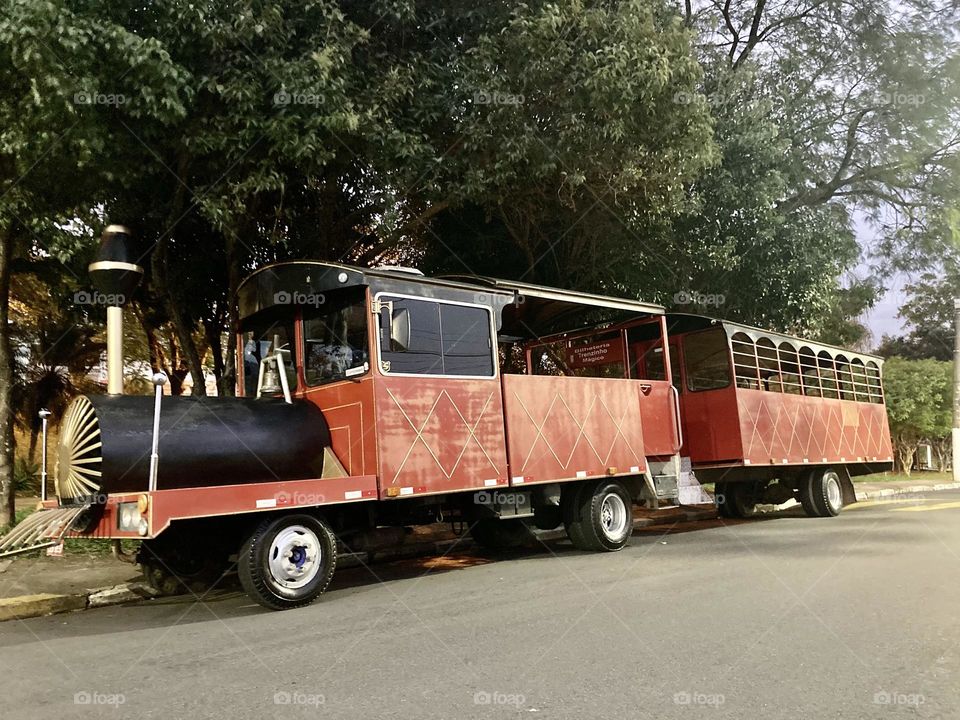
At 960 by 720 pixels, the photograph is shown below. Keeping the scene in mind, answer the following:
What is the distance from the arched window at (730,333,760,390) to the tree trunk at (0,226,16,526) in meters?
9.66

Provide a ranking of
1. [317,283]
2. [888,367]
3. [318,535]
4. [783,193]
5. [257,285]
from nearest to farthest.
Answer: [318,535] < [317,283] < [257,285] < [783,193] < [888,367]

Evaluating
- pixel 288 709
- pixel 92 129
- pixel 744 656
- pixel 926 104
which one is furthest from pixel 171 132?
pixel 926 104

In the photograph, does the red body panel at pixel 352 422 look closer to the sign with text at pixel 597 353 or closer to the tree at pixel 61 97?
the tree at pixel 61 97

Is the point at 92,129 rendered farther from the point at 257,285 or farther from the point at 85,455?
the point at 85,455

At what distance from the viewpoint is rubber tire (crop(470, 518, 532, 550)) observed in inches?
420

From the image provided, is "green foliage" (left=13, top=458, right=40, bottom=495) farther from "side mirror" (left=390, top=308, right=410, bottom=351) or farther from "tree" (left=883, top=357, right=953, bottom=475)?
"tree" (left=883, top=357, right=953, bottom=475)

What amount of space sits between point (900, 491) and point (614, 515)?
13.5 metres

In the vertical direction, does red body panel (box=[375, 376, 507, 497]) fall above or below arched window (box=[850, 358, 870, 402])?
below

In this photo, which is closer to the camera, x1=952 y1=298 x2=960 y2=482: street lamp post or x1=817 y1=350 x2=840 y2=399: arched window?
x1=817 y1=350 x2=840 y2=399: arched window

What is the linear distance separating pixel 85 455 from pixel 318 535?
6.29ft

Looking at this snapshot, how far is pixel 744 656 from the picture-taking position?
15.9 feet

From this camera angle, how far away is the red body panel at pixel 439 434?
7562 millimetres

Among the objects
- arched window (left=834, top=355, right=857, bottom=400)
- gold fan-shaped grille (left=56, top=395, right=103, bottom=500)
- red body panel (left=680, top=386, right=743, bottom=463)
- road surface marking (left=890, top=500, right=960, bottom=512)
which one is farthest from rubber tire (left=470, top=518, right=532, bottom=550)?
arched window (left=834, top=355, right=857, bottom=400)

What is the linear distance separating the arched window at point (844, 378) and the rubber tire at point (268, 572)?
1157cm
